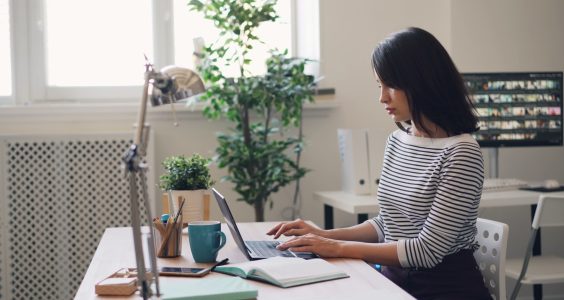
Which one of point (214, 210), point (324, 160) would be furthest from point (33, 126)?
point (324, 160)

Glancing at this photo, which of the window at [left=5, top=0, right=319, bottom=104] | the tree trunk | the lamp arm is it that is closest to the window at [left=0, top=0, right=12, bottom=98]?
the window at [left=5, top=0, right=319, bottom=104]

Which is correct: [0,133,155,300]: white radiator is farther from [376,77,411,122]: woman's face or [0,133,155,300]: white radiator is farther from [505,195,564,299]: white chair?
[376,77,411,122]: woman's face

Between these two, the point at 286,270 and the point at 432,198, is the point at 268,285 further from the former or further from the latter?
the point at 432,198

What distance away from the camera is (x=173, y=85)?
1357 millimetres

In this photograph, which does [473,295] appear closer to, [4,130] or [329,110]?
[329,110]

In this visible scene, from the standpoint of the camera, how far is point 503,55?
149 inches

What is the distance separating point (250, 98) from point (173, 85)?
1.92 metres

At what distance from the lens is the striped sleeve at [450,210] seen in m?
1.76

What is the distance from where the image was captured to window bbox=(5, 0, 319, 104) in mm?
3641

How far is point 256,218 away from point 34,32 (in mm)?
1424

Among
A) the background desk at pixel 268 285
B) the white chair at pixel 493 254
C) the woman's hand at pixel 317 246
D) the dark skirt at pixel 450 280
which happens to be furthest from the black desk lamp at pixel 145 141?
the white chair at pixel 493 254

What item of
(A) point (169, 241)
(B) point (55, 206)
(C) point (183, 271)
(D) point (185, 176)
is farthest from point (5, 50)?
(C) point (183, 271)

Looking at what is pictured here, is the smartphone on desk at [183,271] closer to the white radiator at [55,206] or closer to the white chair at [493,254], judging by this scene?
the white chair at [493,254]

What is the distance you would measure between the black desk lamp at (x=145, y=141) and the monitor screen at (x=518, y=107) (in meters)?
2.22
